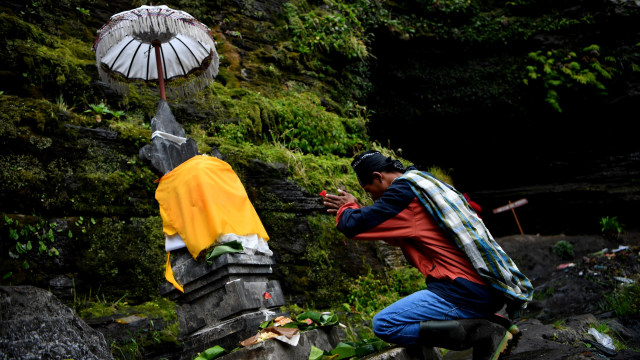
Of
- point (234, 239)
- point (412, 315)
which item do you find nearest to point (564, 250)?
point (412, 315)

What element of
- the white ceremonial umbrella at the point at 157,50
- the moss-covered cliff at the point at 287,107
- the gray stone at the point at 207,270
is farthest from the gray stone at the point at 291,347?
the white ceremonial umbrella at the point at 157,50

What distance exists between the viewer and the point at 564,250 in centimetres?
993

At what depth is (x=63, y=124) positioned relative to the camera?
4.79 metres

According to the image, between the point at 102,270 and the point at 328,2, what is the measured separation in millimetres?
8610

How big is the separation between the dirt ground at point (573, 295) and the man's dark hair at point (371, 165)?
5.90ft

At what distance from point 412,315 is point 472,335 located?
13.8 inches

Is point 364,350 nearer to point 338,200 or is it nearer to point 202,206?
point 338,200

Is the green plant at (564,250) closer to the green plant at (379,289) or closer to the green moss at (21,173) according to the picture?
the green plant at (379,289)

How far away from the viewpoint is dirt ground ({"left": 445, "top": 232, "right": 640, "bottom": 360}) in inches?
150

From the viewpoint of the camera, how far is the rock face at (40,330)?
Result: 2320mm

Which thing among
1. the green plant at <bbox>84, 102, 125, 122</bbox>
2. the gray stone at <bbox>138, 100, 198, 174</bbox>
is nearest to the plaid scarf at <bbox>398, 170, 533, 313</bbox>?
the gray stone at <bbox>138, 100, 198, 174</bbox>

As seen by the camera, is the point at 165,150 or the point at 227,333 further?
the point at 165,150

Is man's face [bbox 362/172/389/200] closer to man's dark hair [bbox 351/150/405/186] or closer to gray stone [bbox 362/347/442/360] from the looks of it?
man's dark hair [bbox 351/150/405/186]

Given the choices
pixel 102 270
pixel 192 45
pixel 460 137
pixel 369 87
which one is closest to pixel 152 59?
pixel 192 45
